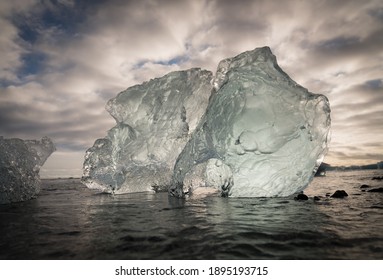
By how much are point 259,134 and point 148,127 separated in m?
6.13

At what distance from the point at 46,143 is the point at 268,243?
1676 cm

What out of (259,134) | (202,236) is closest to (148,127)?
(259,134)

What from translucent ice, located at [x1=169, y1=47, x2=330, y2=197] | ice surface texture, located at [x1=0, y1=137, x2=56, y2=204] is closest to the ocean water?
translucent ice, located at [x1=169, y1=47, x2=330, y2=197]

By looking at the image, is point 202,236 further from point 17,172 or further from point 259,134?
point 17,172

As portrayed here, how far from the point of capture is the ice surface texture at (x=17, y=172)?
464 inches

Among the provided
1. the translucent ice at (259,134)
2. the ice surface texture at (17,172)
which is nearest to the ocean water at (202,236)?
the translucent ice at (259,134)

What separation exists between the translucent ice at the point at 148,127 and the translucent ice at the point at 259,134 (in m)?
2.61

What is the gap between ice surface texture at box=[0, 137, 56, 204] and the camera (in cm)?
1179

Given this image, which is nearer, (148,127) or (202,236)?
(202,236)

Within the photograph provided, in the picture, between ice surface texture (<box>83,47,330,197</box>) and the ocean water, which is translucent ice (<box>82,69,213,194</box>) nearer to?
ice surface texture (<box>83,47,330,197</box>)

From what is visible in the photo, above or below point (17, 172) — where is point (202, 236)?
below

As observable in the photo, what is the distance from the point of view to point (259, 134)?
10516mm

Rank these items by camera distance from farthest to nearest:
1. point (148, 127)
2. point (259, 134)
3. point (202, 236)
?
point (148, 127) < point (259, 134) < point (202, 236)
